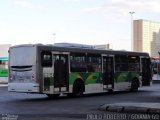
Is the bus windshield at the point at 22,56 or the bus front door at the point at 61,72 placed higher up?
the bus windshield at the point at 22,56

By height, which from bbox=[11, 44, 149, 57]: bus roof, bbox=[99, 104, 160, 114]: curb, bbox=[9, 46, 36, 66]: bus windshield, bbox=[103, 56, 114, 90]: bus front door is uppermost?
bbox=[11, 44, 149, 57]: bus roof

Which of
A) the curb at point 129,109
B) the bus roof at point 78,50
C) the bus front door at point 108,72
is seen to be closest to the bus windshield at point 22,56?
the bus roof at point 78,50

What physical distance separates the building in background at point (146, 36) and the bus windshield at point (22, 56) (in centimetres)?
7025

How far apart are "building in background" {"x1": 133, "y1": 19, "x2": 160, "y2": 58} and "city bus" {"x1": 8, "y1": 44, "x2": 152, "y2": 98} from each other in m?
62.3

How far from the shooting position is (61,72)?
25.8 metres

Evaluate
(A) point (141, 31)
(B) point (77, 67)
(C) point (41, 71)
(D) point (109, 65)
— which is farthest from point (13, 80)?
(A) point (141, 31)

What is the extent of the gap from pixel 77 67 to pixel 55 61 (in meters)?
2.15

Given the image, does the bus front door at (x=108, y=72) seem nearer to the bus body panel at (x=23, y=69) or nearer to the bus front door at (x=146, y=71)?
the bus front door at (x=146, y=71)

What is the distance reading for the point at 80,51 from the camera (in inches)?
1085

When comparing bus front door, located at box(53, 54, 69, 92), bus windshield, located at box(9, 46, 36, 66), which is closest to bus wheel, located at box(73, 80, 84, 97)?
bus front door, located at box(53, 54, 69, 92)

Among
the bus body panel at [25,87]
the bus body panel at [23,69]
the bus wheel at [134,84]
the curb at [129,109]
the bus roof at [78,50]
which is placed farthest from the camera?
the bus wheel at [134,84]

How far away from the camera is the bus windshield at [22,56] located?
24328mm

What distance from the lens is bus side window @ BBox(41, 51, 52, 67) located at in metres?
24.5

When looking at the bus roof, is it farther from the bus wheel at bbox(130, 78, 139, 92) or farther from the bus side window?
the bus wheel at bbox(130, 78, 139, 92)
